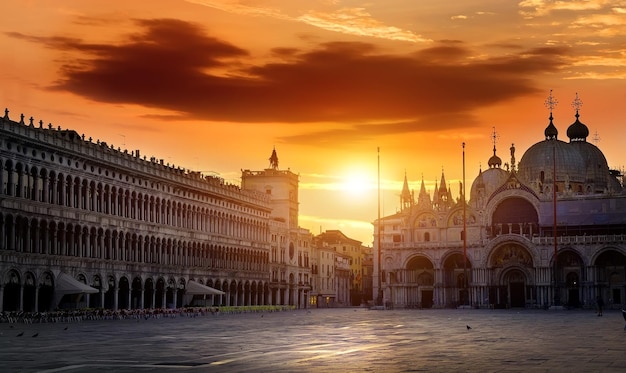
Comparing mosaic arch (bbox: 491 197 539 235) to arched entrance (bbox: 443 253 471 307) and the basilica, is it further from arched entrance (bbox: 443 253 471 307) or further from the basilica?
arched entrance (bbox: 443 253 471 307)

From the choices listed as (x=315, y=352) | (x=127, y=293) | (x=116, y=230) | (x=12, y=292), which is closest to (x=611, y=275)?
(x=127, y=293)

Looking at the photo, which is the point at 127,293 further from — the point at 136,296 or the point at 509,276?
the point at 509,276

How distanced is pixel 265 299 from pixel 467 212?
3097cm

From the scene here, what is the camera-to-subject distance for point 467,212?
137m

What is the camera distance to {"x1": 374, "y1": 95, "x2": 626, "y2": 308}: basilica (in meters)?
124

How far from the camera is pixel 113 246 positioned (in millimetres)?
88125

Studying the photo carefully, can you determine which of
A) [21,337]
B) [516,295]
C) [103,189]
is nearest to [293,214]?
[516,295]

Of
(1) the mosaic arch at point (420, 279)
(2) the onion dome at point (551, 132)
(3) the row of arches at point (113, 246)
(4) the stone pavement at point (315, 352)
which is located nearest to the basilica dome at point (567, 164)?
Answer: (2) the onion dome at point (551, 132)

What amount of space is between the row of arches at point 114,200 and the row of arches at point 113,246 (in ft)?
5.81

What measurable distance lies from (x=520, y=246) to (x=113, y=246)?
205 feet

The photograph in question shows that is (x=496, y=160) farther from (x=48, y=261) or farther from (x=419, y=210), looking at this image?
(x=48, y=261)

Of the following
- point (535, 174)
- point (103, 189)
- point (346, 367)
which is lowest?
point (346, 367)

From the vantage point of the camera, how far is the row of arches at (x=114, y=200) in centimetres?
7369

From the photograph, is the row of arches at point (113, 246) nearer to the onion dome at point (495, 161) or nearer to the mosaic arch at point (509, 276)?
the mosaic arch at point (509, 276)
